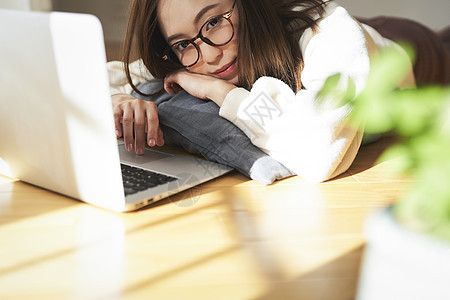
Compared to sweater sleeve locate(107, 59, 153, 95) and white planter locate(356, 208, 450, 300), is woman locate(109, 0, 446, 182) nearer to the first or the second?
sweater sleeve locate(107, 59, 153, 95)

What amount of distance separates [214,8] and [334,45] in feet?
1.10

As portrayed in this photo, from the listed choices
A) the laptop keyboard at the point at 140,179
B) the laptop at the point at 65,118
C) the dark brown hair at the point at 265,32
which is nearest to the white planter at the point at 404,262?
the laptop at the point at 65,118

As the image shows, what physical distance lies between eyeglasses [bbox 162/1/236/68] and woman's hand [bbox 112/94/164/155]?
21 cm

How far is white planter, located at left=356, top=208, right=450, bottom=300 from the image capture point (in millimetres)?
281

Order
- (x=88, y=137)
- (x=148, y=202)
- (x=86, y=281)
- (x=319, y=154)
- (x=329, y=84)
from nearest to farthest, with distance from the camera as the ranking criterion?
(x=329, y=84)
(x=86, y=281)
(x=88, y=137)
(x=148, y=202)
(x=319, y=154)

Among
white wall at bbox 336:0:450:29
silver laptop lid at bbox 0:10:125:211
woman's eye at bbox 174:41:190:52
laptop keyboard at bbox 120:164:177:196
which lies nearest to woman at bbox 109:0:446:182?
woman's eye at bbox 174:41:190:52

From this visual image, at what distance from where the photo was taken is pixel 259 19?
1161 mm

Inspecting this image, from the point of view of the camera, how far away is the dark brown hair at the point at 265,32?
3.66 feet

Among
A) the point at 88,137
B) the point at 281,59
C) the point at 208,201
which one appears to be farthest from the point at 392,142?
the point at 88,137

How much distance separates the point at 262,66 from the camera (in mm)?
1131

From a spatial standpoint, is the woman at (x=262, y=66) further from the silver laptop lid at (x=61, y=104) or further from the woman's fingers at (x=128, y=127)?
the silver laptop lid at (x=61, y=104)

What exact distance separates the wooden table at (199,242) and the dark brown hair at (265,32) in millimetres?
342

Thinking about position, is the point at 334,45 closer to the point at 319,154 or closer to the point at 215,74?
the point at 319,154

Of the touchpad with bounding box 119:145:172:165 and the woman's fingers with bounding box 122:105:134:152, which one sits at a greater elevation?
the woman's fingers with bounding box 122:105:134:152
